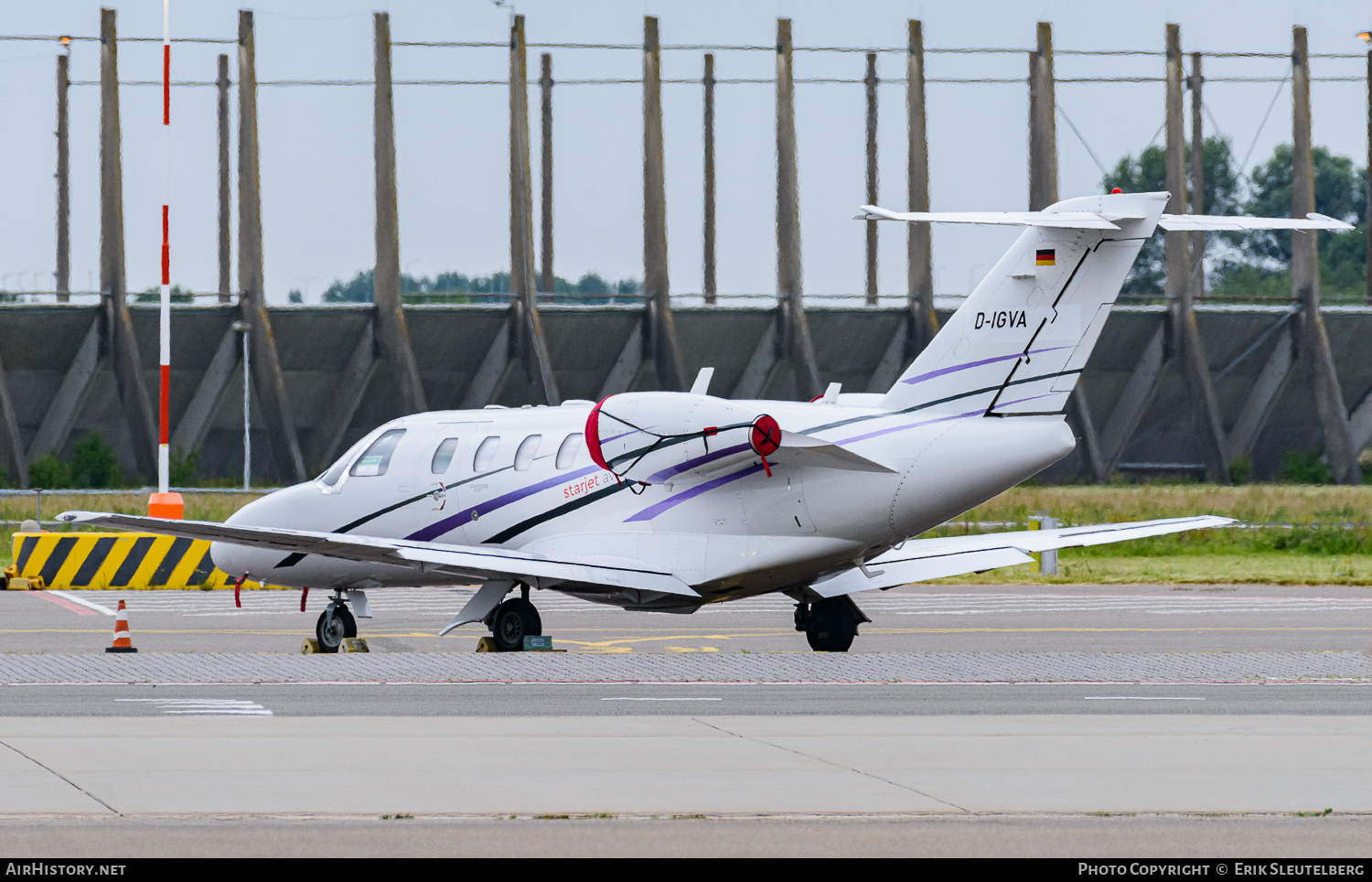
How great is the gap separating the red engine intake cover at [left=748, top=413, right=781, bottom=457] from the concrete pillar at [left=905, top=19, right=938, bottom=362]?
32.5 metres

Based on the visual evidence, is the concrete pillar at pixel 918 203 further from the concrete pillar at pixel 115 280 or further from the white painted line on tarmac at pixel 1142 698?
the white painted line on tarmac at pixel 1142 698

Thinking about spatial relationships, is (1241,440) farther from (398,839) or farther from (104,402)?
(398,839)

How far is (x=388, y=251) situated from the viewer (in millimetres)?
47062

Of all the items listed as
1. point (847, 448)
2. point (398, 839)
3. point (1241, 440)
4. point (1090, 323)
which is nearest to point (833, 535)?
point (847, 448)

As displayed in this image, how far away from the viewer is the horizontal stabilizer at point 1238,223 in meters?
16.8

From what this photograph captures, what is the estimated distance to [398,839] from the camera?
8.18m

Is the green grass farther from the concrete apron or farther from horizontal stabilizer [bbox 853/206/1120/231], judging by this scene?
the concrete apron

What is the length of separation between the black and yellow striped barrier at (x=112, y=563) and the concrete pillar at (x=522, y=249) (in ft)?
59.3

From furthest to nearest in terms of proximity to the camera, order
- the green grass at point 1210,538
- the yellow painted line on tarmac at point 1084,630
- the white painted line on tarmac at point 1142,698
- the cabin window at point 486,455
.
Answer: the green grass at point 1210,538 < the yellow painted line on tarmac at point 1084,630 < the cabin window at point 486,455 < the white painted line on tarmac at point 1142,698

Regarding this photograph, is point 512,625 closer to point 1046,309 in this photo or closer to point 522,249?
point 1046,309

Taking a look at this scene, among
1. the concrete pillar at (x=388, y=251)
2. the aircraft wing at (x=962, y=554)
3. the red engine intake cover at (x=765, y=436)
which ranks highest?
the concrete pillar at (x=388, y=251)

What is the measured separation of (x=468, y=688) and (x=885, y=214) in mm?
5564

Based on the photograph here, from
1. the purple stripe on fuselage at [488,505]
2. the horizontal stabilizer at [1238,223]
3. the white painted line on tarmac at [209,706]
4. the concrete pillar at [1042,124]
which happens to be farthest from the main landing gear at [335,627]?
the concrete pillar at [1042,124]

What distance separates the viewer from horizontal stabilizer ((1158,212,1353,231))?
16828 millimetres
